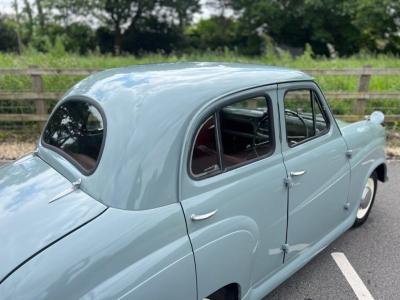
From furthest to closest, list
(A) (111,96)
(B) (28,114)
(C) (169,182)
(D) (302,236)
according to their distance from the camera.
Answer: (B) (28,114) → (D) (302,236) → (A) (111,96) → (C) (169,182)

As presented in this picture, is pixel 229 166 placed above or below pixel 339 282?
above

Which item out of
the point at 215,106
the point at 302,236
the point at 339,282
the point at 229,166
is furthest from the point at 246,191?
the point at 339,282

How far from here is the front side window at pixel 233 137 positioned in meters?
2.08

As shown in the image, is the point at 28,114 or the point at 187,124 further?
the point at 28,114

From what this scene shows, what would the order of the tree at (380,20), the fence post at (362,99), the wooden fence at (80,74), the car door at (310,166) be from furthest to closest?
the tree at (380,20)
the fence post at (362,99)
the wooden fence at (80,74)
the car door at (310,166)

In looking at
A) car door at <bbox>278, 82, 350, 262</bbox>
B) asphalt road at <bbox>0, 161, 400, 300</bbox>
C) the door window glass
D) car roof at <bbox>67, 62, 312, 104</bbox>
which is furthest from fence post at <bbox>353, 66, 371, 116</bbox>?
the door window glass

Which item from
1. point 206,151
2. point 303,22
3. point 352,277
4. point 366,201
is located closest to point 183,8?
point 303,22

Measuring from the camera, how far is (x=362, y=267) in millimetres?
3195

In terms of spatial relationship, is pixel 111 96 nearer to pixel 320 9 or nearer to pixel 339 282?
pixel 339 282

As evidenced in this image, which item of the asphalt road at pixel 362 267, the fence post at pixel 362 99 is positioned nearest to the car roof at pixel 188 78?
the asphalt road at pixel 362 267

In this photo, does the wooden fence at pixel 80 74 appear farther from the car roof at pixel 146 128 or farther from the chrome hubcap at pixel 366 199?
the car roof at pixel 146 128

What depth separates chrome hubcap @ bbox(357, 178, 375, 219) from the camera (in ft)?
12.3

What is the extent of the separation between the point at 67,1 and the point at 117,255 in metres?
30.4

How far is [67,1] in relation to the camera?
28062 millimetres
